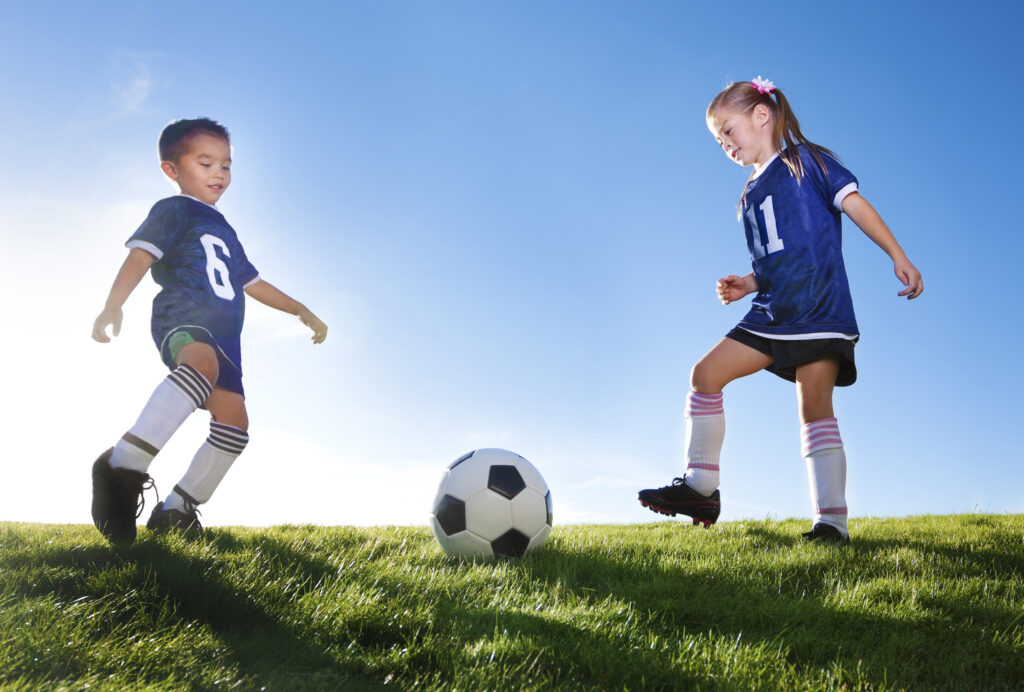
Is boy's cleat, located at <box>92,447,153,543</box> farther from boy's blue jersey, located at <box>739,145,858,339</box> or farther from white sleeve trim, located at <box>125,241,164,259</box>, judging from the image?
boy's blue jersey, located at <box>739,145,858,339</box>

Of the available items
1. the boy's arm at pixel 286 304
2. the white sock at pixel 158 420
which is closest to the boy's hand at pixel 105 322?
the white sock at pixel 158 420

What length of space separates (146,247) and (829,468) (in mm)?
5096

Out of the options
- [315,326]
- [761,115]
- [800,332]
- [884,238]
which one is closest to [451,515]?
[315,326]

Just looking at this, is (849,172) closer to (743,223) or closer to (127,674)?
(743,223)

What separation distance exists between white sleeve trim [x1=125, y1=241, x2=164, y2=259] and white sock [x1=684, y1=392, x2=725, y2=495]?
4006 mm

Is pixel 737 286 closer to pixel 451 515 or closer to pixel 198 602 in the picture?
pixel 451 515

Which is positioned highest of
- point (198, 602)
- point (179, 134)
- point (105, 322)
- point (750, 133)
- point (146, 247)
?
point (750, 133)

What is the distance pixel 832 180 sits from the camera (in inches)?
205

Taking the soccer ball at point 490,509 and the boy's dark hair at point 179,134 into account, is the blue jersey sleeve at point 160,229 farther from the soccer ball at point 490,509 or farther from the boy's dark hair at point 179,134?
the soccer ball at point 490,509

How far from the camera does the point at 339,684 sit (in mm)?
2449

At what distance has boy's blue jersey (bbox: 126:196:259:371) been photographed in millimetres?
5258

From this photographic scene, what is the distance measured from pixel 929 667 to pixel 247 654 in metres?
2.59

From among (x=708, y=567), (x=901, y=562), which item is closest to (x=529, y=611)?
(x=708, y=567)

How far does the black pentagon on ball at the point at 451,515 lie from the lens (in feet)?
15.4
